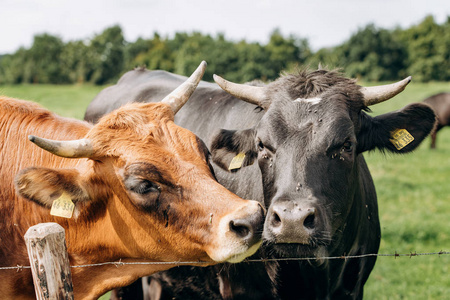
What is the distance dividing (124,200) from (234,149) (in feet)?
4.16

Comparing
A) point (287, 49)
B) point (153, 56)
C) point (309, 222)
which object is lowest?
point (287, 49)

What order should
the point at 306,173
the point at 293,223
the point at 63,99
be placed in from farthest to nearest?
the point at 63,99, the point at 306,173, the point at 293,223

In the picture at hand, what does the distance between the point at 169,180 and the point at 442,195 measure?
408 inches

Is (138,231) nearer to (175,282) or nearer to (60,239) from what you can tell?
(60,239)

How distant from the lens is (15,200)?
3.49 meters

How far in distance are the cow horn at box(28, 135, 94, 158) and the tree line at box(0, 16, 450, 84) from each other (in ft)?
182

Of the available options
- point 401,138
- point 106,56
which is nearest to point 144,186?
point 401,138

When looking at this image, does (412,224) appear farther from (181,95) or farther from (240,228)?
(240,228)

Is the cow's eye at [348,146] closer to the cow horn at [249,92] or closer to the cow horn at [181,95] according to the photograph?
the cow horn at [249,92]

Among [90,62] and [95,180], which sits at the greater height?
[95,180]

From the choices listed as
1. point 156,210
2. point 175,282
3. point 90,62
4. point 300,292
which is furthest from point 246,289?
point 90,62

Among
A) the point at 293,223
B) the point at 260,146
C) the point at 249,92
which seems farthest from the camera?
the point at 249,92

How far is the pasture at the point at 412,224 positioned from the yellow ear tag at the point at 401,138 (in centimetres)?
22

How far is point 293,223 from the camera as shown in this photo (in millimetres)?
2986
